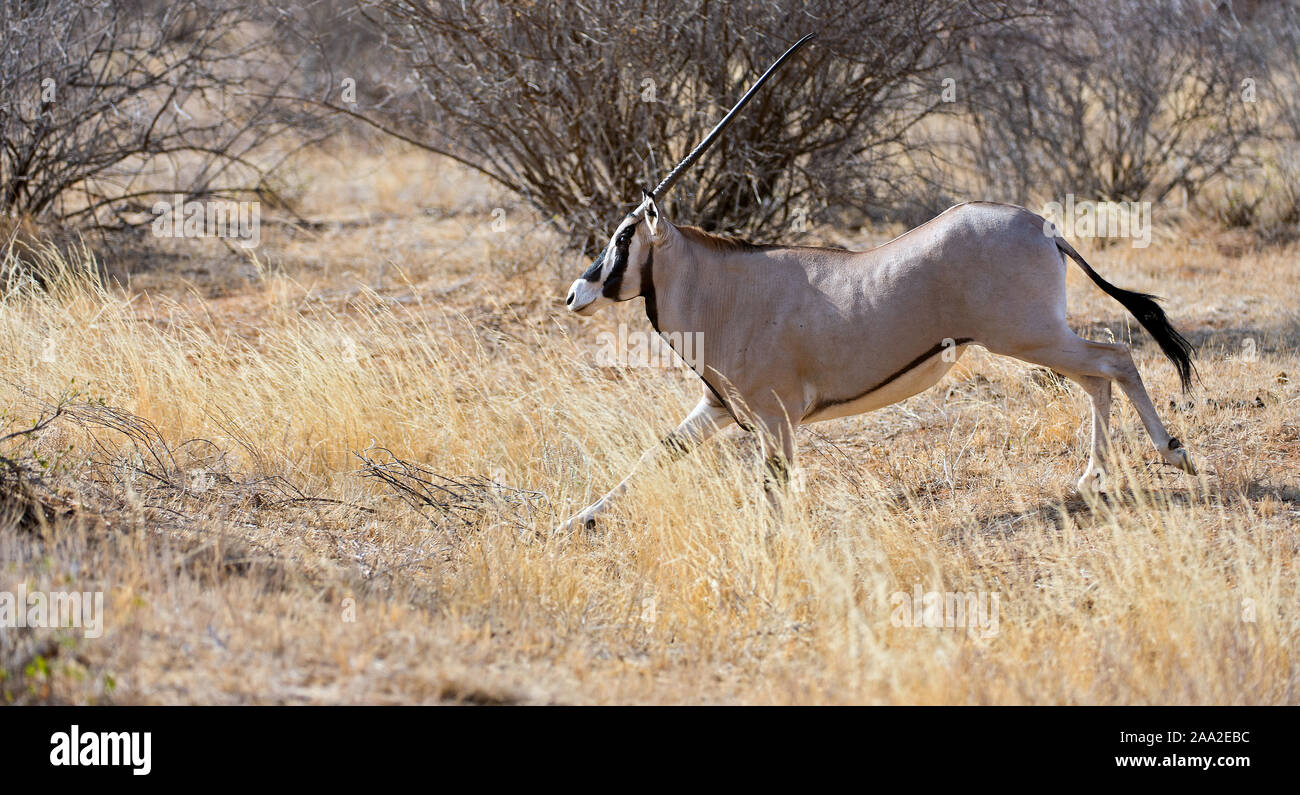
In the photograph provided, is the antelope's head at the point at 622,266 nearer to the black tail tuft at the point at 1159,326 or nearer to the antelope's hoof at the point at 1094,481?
the black tail tuft at the point at 1159,326

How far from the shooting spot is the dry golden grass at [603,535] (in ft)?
13.7

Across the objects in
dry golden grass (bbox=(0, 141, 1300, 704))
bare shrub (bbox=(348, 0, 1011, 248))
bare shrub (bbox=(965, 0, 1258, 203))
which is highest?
bare shrub (bbox=(965, 0, 1258, 203))

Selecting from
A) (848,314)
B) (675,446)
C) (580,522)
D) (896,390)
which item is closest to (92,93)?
(580,522)

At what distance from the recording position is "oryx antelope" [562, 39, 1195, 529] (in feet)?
18.3

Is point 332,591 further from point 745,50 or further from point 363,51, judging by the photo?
point 363,51

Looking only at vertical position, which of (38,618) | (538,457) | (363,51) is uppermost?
(363,51)

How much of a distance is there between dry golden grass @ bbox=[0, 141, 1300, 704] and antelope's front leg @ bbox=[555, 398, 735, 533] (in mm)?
98

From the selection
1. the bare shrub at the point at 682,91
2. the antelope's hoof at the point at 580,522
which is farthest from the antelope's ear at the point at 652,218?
the bare shrub at the point at 682,91

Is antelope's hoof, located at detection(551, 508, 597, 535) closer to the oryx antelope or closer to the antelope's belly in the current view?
the oryx antelope

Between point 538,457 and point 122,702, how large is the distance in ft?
11.1

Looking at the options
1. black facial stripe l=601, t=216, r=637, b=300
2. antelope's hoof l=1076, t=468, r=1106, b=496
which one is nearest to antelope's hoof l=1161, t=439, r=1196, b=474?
antelope's hoof l=1076, t=468, r=1106, b=496

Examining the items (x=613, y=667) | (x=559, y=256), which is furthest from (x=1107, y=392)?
(x=559, y=256)

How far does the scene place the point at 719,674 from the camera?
4.48 meters

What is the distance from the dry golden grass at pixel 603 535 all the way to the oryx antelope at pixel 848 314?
0.34 m
